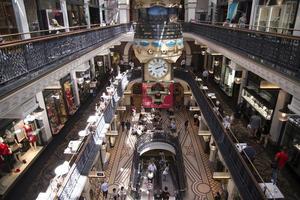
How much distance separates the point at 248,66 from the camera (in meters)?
7.55

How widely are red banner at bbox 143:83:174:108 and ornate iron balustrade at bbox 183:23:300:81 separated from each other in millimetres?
5504

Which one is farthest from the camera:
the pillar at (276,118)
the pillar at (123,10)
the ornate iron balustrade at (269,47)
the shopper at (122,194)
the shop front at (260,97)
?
the pillar at (123,10)

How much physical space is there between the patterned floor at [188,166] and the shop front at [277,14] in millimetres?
7731

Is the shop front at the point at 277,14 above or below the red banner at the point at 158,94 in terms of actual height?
above

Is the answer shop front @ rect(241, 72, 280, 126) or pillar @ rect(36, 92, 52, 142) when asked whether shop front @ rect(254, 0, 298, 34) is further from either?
pillar @ rect(36, 92, 52, 142)

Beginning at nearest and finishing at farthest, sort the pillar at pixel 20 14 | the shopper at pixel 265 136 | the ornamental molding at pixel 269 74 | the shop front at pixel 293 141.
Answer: the ornamental molding at pixel 269 74, the shop front at pixel 293 141, the pillar at pixel 20 14, the shopper at pixel 265 136

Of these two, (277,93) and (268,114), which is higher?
(277,93)

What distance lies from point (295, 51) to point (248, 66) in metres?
Result: 2.42

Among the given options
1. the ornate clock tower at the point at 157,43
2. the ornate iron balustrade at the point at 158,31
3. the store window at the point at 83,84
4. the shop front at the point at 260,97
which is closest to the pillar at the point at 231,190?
the shop front at the point at 260,97

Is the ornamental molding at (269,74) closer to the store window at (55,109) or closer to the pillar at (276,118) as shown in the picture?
the pillar at (276,118)

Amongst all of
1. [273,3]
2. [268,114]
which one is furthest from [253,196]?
[273,3]

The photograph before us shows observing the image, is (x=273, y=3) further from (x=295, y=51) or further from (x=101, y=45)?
(x=101, y=45)

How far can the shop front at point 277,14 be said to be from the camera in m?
→ 8.55

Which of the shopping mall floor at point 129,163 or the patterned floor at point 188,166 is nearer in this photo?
the shopping mall floor at point 129,163
